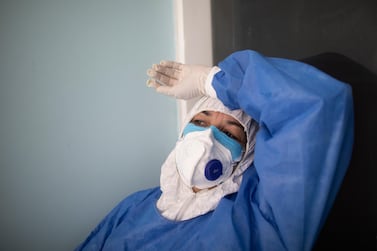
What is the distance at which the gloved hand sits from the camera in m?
0.72

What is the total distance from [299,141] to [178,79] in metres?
0.43

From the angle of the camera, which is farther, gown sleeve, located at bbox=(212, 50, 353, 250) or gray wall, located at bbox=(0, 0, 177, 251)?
gray wall, located at bbox=(0, 0, 177, 251)

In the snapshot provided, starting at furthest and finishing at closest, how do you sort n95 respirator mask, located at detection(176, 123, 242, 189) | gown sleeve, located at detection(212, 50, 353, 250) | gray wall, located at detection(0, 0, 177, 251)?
gray wall, located at detection(0, 0, 177, 251) < n95 respirator mask, located at detection(176, 123, 242, 189) < gown sleeve, located at detection(212, 50, 353, 250)

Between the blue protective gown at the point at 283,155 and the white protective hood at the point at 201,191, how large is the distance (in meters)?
0.04

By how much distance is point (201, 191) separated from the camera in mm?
736

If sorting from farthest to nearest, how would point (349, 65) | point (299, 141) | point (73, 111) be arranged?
1. point (73, 111)
2. point (349, 65)
3. point (299, 141)

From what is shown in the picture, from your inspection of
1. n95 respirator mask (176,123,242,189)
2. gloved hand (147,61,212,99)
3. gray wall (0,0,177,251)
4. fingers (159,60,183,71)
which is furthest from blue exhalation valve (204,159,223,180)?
gray wall (0,0,177,251)

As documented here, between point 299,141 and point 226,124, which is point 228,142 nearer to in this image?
point 226,124

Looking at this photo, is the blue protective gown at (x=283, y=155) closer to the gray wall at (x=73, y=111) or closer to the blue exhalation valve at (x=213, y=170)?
the blue exhalation valve at (x=213, y=170)

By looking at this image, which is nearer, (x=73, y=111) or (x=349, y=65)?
(x=349, y=65)

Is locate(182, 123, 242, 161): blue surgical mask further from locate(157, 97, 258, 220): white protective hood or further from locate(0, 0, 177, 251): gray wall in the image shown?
locate(0, 0, 177, 251): gray wall

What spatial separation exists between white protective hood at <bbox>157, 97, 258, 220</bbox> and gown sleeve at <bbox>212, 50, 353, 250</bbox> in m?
0.17

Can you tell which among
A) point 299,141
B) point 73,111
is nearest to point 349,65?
point 299,141

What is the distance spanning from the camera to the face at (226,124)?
735mm
